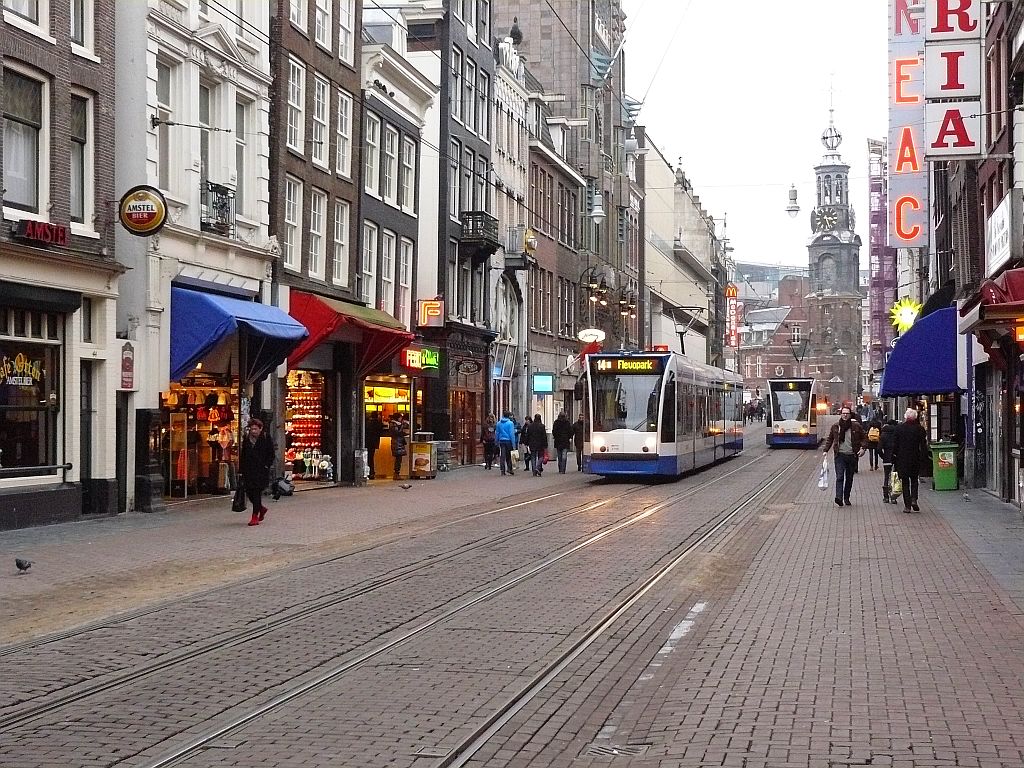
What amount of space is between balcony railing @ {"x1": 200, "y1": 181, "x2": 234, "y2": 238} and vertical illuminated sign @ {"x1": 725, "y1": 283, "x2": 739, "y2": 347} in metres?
99.2

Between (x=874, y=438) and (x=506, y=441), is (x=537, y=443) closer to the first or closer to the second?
(x=506, y=441)

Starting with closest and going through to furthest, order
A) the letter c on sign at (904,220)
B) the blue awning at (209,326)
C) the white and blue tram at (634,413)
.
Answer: the blue awning at (209,326), the white and blue tram at (634,413), the letter c on sign at (904,220)

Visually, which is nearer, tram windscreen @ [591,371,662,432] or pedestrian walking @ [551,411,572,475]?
tram windscreen @ [591,371,662,432]

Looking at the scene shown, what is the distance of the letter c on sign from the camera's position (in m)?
38.6

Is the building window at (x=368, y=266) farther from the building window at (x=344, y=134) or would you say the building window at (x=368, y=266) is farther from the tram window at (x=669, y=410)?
the tram window at (x=669, y=410)

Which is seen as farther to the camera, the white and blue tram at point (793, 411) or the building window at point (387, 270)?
the white and blue tram at point (793, 411)

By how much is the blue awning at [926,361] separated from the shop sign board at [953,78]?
22.5ft

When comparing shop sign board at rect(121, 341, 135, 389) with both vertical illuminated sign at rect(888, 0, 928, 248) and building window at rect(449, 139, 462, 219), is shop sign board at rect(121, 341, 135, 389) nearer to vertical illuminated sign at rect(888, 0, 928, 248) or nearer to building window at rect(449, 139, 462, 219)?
vertical illuminated sign at rect(888, 0, 928, 248)

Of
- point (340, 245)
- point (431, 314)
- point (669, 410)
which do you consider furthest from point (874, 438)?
point (340, 245)

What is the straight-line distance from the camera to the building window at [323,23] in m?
32.3

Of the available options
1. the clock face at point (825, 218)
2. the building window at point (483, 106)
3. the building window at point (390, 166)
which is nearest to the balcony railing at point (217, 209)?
the building window at point (390, 166)

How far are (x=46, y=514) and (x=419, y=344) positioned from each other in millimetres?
19793

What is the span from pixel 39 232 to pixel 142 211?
6.97 feet

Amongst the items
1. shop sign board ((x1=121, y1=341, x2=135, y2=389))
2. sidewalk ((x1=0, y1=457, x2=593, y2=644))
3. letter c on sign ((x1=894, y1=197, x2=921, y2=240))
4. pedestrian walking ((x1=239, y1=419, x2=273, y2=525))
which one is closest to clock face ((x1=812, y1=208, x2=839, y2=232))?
letter c on sign ((x1=894, y1=197, x2=921, y2=240))
